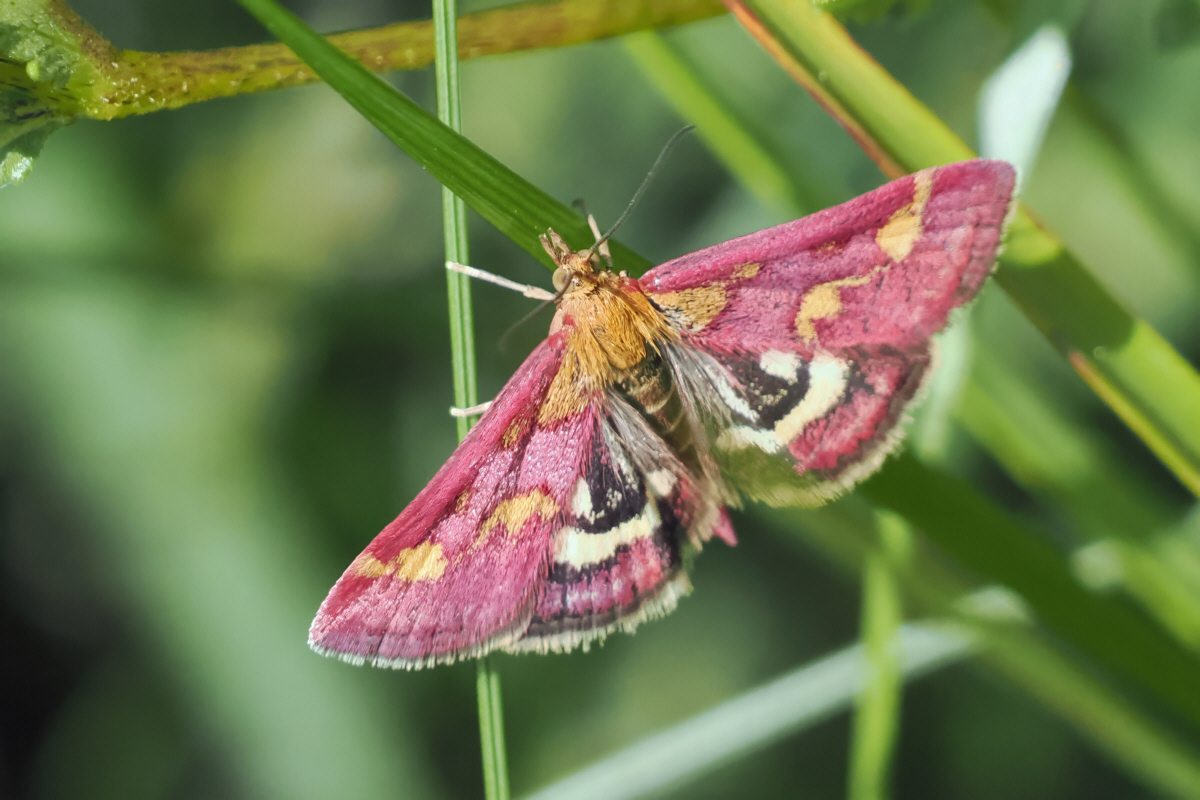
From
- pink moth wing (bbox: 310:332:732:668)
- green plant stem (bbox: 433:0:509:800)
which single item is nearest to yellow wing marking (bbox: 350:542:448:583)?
pink moth wing (bbox: 310:332:732:668)

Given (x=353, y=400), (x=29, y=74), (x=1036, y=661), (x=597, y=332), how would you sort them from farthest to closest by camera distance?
1. (x=353, y=400)
2. (x=1036, y=661)
3. (x=597, y=332)
4. (x=29, y=74)

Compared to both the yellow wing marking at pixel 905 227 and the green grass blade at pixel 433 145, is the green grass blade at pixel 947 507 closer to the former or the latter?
the green grass blade at pixel 433 145

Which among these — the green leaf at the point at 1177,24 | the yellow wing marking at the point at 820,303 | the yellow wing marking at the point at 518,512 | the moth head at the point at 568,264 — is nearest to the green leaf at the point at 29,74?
the moth head at the point at 568,264

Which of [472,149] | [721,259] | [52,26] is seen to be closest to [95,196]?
[52,26]

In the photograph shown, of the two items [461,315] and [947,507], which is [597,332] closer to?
[461,315]

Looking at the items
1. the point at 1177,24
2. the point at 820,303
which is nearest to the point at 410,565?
the point at 820,303
